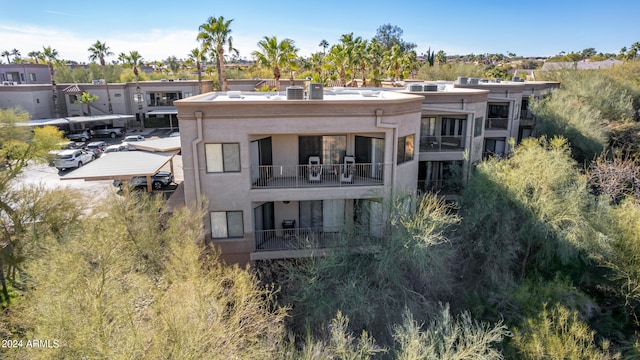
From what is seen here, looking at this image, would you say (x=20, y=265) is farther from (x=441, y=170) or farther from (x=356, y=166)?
(x=441, y=170)

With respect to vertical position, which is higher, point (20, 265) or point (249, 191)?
point (249, 191)

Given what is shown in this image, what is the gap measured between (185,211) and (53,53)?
64.9 metres

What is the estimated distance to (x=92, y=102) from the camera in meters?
55.4

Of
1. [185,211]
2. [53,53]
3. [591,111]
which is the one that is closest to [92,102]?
[53,53]

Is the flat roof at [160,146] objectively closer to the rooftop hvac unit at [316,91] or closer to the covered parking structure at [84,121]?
the rooftop hvac unit at [316,91]

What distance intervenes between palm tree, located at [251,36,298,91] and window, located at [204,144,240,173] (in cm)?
1515

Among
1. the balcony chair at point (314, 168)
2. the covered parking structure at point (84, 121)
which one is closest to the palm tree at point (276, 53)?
the balcony chair at point (314, 168)

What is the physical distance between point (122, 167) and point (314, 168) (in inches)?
453

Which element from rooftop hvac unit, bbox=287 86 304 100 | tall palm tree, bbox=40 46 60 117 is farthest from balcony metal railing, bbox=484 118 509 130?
tall palm tree, bbox=40 46 60 117

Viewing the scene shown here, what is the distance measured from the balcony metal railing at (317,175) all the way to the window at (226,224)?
161 cm

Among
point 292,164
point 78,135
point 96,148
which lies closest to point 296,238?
point 292,164

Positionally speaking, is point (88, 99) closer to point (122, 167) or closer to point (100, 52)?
point (100, 52)

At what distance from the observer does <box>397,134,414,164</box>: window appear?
1736 centimetres

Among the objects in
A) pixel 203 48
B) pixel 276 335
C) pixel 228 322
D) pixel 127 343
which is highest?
pixel 203 48
